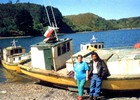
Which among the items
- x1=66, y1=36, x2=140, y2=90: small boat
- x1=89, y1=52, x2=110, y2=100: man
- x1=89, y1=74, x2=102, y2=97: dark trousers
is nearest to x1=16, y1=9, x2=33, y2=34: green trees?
x1=66, y1=36, x2=140, y2=90: small boat

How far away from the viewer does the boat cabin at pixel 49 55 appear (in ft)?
71.2

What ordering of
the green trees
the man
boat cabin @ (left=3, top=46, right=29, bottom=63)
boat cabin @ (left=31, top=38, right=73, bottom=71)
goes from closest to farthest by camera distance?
the man, boat cabin @ (left=31, top=38, right=73, bottom=71), boat cabin @ (left=3, top=46, right=29, bottom=63), the green trees

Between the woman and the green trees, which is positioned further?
the green trees

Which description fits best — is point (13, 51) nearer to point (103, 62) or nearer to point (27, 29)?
point (103, 62)

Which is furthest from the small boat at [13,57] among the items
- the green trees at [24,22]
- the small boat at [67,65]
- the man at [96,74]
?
the green trees at [24,22]

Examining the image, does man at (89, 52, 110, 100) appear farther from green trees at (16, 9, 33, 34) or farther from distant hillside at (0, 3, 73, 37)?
green trees at (16, 9, 33, 34)

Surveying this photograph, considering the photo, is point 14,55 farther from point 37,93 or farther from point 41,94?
point 41,94

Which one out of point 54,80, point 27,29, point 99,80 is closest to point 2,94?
Answer: point 54,80

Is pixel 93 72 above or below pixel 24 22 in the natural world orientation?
below

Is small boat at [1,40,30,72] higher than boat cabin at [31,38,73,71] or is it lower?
lower

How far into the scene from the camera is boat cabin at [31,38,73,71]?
21.7 meters

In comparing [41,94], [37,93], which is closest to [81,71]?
[41,94]

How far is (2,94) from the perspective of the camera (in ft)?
68.3

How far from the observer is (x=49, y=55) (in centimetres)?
2178
